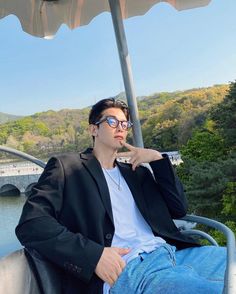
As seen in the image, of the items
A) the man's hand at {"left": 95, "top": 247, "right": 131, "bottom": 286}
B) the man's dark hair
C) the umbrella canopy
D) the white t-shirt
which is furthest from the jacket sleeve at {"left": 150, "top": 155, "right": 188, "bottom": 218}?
the umbrella canopy

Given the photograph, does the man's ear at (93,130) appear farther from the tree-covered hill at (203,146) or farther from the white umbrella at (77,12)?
the tree-covered hill at (203,146)

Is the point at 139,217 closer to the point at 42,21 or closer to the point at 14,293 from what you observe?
the point at 14,293

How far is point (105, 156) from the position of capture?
4.11 ft

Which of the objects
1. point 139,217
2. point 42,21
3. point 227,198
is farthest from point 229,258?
point 227,198

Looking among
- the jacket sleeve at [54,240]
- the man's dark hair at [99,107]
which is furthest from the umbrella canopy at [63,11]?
the jacket sleeve at [54,240]

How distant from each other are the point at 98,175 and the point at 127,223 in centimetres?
17

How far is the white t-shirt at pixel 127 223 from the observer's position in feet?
3.55

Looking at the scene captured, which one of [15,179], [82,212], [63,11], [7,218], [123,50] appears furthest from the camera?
[15,179]

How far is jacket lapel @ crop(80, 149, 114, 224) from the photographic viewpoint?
3.62ft

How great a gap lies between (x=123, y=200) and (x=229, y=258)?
45 cm

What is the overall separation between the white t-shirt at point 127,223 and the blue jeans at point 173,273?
0.10ft

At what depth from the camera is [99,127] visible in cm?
124

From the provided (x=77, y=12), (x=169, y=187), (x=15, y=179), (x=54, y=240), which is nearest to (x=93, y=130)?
(x=169, y=187)

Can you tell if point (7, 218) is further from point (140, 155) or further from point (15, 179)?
point (140, 155)
